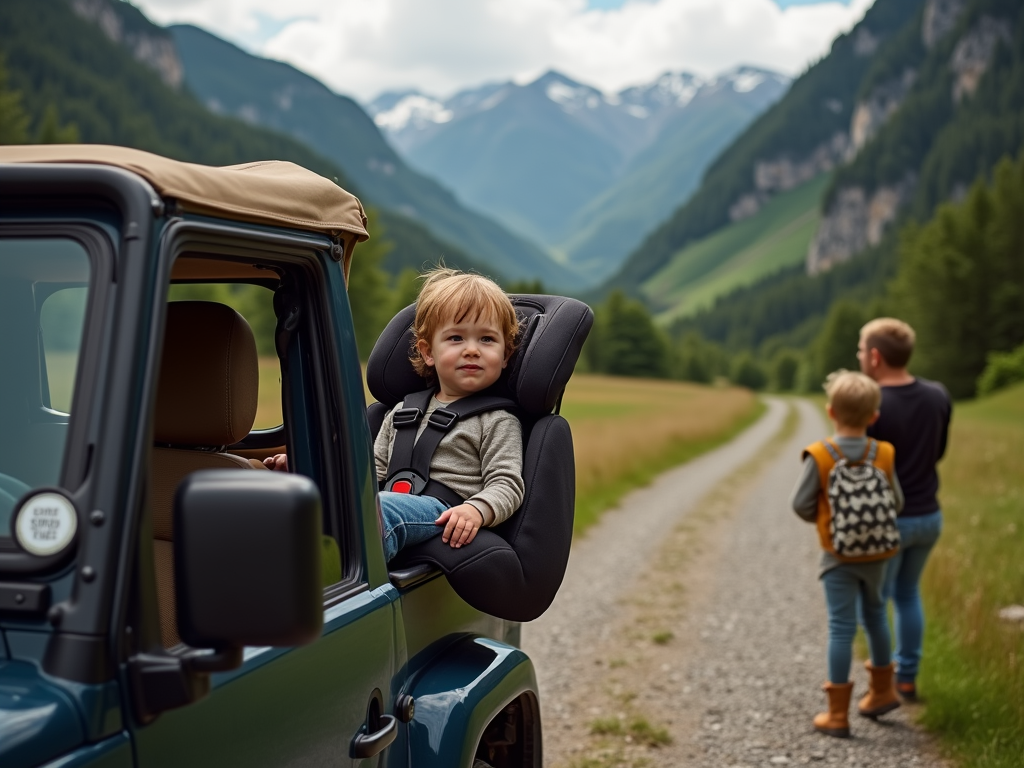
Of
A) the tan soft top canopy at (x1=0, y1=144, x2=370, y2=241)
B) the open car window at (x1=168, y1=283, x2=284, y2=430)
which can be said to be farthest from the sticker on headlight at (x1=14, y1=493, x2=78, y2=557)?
the open car window at (x1=168, y1=283, x2=284, y2=430)

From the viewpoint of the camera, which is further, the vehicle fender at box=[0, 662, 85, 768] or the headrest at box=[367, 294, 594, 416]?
the headrest at box=[367, 294, 594, 416]

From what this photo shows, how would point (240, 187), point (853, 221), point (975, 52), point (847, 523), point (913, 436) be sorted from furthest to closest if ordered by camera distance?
point (853, 221) → point (975, 52) → point (913, 436) → point (847, 523) → point (240, 187)

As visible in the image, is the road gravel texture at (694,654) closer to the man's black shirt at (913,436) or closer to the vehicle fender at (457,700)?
the man's black shirt at (913,436)

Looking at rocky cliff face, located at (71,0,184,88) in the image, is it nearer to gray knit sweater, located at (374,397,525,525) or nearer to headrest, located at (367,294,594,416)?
headrest, located at (367,294,594,416)

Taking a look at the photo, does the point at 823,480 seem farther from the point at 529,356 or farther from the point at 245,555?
the point at 245,555

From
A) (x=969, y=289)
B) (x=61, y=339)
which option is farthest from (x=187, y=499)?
(x=969, y=289)

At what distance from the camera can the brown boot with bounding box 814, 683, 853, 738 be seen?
5.69 m

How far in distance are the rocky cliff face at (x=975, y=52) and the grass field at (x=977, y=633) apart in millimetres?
170096

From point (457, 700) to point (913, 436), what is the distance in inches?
159

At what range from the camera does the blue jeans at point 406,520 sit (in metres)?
2.69

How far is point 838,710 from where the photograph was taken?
18.8 ft

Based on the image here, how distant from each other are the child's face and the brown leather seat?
758mm

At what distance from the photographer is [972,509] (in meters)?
13.4

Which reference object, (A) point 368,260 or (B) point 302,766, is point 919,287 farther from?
(B) point 302,766
